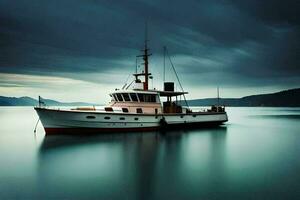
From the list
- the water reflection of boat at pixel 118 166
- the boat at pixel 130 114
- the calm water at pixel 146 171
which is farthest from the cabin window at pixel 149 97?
the calm water at pixel 146 171

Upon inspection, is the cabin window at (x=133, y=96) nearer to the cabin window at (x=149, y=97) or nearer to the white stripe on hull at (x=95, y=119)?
the cabin window at (x=149, y=97)

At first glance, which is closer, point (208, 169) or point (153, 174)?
point (153, 174)

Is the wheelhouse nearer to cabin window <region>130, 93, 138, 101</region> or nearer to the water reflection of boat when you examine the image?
cabin window <region>130, 93, 138, 101</region>

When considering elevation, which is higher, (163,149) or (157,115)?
(157,115)

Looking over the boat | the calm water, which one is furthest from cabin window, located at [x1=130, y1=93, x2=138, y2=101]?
the calm water

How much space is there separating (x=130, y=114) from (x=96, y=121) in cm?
399

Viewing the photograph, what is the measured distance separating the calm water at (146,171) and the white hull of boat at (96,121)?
2559mm

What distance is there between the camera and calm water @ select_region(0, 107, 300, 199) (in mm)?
12570

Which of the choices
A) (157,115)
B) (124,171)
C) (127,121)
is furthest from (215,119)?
(124,171)

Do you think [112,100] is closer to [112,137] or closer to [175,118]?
[112,137]

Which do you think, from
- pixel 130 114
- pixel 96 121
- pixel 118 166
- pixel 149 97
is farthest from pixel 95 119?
pixel 118 166

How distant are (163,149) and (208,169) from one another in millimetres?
7491

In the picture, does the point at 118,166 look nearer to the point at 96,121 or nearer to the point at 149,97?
the point at 96,121

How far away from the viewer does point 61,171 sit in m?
16.6
